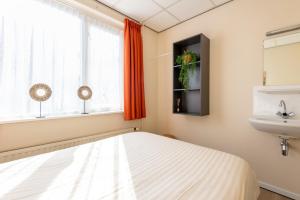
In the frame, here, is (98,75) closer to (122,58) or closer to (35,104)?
(122,58)

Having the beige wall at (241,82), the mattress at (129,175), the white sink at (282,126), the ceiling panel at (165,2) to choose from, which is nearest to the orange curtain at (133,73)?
the ceiling panel at (165,2)

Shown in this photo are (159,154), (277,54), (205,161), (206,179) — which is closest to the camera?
(206,179)

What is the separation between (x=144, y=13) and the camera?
7.86ft

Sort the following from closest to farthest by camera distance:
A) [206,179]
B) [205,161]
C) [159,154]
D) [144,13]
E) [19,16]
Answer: [206,179], [205,161], [159,154], [19,16], [144,13]

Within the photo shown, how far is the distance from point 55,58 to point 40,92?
1.55ft

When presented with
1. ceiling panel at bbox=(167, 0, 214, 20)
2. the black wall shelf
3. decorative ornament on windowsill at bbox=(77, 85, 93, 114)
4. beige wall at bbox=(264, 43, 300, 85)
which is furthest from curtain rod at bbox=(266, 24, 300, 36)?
decorative ornament on windowsill at bbox=(77, 85, 93, 114)

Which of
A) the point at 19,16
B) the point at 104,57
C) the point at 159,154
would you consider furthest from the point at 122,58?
the point at 159,154

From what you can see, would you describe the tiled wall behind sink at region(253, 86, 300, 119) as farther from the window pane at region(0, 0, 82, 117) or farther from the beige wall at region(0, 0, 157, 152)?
the window pane at region(0, 0, 82, 117)

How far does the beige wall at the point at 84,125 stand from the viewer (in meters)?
1.49

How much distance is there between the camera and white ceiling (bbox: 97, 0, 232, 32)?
6.97 ft

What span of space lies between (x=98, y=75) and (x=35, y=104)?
34.0 inches

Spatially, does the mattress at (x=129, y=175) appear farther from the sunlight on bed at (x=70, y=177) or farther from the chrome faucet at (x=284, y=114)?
the chrome faucet at (x=284, y=114)

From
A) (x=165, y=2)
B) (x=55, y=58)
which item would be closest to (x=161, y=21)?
(x=165, y=2)

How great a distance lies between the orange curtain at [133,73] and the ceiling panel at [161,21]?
27cm
